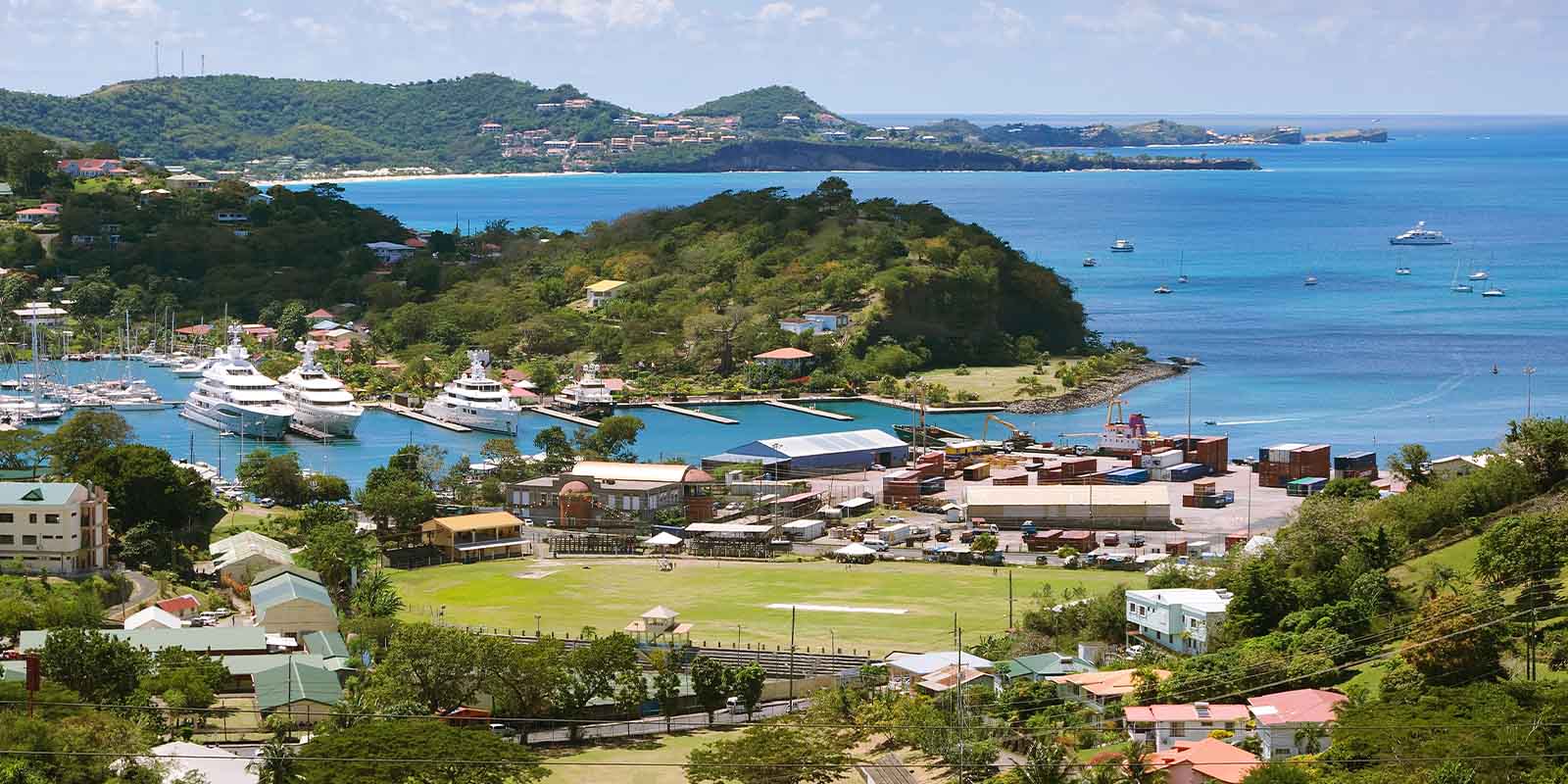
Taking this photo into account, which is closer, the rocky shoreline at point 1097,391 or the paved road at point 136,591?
the paved road at point 136,591

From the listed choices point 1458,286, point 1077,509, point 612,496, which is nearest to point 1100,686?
point 1077,509

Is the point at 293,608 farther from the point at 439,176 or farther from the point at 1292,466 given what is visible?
the point at 439,176

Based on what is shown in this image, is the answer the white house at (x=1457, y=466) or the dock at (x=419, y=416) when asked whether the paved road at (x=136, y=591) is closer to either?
the white house at (x=1457, y=466)

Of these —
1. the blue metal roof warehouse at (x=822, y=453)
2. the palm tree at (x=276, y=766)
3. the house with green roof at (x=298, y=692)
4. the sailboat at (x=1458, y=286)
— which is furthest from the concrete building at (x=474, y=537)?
the sailboat at (x=1458, y=286)

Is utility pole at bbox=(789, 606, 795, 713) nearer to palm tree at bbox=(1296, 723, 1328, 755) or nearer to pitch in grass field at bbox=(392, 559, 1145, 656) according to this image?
pitch in grass field at bbox=(392, 559, 1145, 656)

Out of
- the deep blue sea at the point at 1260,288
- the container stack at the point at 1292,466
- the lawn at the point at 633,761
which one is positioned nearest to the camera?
the lawn at the point at 633,761

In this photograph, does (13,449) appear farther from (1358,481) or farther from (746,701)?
(1358,481)

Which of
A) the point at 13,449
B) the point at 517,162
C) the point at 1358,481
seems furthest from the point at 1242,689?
the point at 517,162
